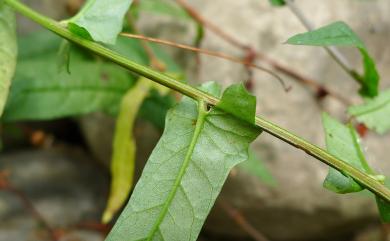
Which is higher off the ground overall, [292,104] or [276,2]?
[276,2]

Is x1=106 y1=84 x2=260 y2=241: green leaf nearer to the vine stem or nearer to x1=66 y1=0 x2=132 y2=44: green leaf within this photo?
the vine stem

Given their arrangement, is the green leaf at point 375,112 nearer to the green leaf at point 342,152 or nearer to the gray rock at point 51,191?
the green leaf at point 342,152

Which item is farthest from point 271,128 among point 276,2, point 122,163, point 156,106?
point 156,106

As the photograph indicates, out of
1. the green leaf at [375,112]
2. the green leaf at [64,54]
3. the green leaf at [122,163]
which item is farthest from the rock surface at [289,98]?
the green leaf at [64,54]

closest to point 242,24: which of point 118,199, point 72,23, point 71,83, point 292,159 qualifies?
point 292,159

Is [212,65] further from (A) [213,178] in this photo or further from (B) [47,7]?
(A) [213,178]

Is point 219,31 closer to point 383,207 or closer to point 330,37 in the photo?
point 330,37

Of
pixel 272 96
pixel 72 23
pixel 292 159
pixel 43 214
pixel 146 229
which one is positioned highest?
pixel 72 23
